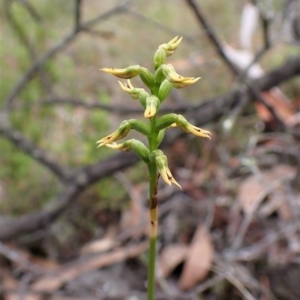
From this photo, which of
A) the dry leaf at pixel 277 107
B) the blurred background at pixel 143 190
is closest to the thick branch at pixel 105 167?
the blurred background at pixel 143 190

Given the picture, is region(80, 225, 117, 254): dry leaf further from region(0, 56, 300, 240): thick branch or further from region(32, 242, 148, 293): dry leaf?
region(0, 56, 300, 240): thick branch

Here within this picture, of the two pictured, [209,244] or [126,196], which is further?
[126,196]

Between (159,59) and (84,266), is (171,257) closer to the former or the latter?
(84,266)

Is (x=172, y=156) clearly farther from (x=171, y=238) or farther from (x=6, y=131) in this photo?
(x=6, y=131)

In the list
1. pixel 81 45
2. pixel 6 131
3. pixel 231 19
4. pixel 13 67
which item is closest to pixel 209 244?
pixel 6 131

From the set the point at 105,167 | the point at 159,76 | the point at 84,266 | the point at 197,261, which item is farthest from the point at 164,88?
the point at 105,167

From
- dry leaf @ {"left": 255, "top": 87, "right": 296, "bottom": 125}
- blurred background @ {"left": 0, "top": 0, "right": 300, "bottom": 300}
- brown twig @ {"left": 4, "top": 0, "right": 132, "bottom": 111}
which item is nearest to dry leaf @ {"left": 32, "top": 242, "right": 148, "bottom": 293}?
blurred background @ {"left": 0, "top": 0, "right": 300, "bottom": 300}

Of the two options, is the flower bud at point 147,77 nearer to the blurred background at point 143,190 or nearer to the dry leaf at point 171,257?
the blurred background at point 143,190
